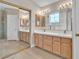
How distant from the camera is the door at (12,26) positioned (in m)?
8.76

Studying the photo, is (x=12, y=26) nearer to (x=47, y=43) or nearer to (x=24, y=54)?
(x=24, y=54)

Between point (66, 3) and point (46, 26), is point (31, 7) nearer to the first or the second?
point (46, 26)

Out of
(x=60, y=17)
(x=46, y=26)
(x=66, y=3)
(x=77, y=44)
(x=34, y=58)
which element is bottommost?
(x=34, y=58)

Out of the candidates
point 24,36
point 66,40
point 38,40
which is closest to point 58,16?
point 66,40

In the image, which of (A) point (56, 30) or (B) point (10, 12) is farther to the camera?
(B) point (10, 12)

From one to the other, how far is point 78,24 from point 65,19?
72.7 inches

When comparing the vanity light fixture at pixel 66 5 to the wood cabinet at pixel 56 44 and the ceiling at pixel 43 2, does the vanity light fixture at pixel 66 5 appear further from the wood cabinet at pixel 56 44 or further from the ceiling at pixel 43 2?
the wood cabinet at pixel 56 44

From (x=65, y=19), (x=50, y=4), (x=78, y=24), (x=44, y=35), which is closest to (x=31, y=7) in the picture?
(x=50, y=4)

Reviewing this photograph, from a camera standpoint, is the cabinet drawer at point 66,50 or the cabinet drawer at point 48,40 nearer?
the cabinet drawer at point 66,50

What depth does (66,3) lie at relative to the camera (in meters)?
4.91

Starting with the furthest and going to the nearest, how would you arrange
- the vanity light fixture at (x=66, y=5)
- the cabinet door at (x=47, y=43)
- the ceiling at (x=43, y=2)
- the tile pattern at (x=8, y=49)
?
1. the ceiling at (x=43, y=2)
2. the cabinet door at (x=47, y=43)
3. the tile pattern at (x=8, y=49)
4. the vanity light fixture at (x=66, y=5)

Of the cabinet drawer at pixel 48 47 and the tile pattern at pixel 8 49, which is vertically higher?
the cabinet drawer at pixel 48 47

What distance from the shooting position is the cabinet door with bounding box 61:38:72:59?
3.93 m

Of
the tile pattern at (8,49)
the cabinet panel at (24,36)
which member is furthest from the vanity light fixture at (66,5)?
the cabinet panel at (24,36)
